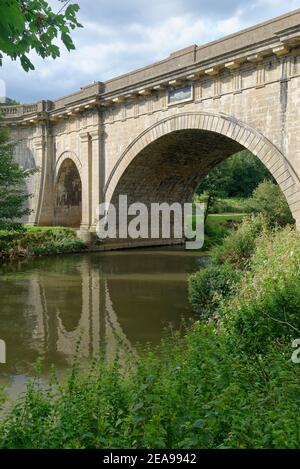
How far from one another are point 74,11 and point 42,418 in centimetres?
302

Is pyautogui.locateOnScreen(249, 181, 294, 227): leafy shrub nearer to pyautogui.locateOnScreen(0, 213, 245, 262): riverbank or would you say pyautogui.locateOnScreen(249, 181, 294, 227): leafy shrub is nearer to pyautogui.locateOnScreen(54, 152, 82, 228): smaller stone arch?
pyautogui.locateOnScreen(0, 213, 245, 262): riverbank

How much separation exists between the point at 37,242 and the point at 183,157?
7304 mm

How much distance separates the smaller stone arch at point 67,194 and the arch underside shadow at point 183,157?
5.26 meters

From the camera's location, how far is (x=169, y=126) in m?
16.4

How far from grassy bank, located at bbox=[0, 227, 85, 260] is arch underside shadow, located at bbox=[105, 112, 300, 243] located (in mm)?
2602

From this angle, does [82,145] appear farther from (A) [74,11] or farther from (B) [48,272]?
(A) [74,11]

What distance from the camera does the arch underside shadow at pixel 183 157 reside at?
12.5 m

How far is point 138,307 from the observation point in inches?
375

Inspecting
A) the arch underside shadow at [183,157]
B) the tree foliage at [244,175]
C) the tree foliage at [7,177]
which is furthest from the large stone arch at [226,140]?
the tree foliage at [244,175]

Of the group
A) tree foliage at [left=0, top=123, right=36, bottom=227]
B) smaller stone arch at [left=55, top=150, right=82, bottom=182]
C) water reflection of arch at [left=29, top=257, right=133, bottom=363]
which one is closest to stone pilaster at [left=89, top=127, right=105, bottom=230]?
smaller stone arch at [left=55, top=150, right=82, bottom=182]

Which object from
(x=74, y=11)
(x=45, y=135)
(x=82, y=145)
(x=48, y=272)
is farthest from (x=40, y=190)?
(x=74, y=11)

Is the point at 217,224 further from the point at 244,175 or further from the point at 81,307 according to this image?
the point at 81,307

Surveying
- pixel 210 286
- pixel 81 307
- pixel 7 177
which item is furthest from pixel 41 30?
pixel 7 177

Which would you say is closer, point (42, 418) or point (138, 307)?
point (42, 418)
